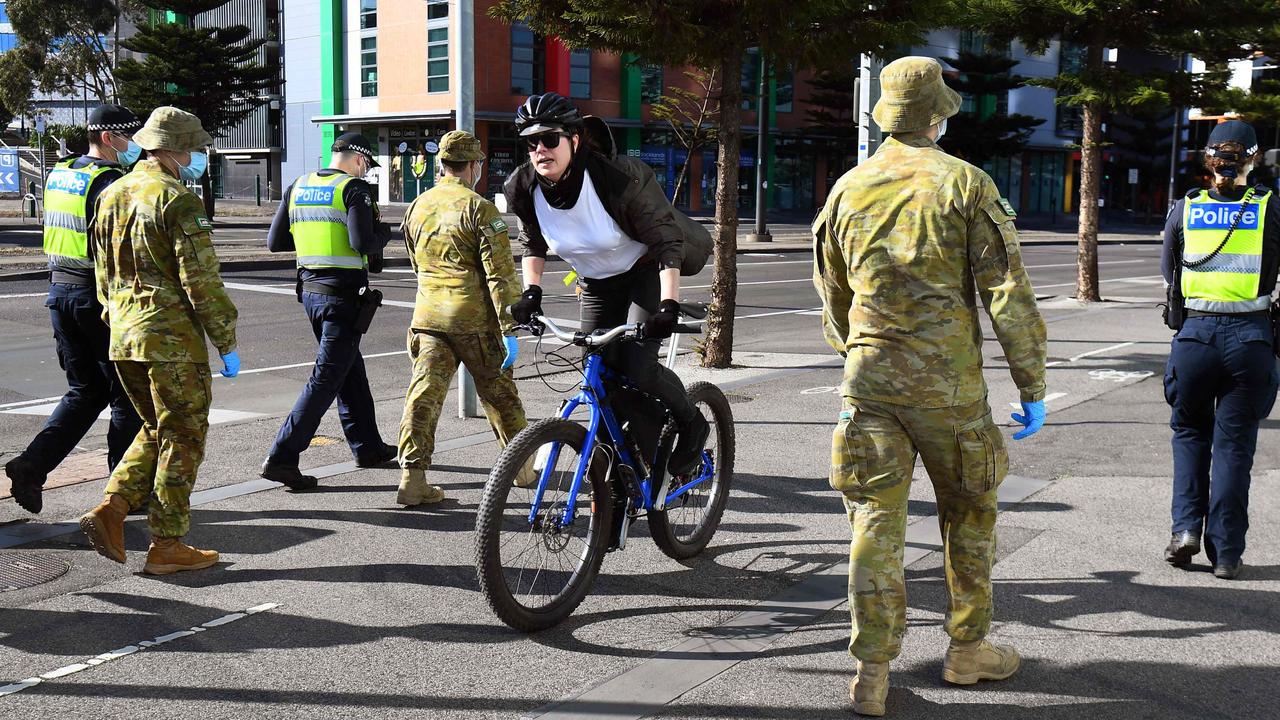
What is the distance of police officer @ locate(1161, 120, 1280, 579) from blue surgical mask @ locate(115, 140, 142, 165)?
4.76 meters

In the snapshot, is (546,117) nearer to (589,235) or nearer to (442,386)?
(589,235)

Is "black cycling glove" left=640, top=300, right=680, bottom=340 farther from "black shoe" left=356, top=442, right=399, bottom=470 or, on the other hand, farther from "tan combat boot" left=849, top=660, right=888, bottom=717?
"black shoe" left=356, top=442, right=399, bottom=470

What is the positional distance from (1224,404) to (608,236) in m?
2.65

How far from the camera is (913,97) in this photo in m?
3.66

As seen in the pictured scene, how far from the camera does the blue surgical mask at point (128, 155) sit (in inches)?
235

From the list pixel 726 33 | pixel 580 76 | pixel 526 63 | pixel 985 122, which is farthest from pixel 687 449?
pixel 985 122

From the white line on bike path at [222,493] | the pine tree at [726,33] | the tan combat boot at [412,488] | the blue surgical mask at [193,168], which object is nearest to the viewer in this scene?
the blue surgical mask at [193,168]

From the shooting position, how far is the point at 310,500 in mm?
6273

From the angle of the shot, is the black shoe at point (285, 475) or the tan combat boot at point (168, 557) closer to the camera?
the tan combat boot at point (168, 557)

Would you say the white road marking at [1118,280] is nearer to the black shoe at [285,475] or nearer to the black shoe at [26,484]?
the black shoe at [285,475]

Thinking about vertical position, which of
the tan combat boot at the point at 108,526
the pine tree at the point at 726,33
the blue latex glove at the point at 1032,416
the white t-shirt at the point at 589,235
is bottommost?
the tan combat boot at the point at 108,526

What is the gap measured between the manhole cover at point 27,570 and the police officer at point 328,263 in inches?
52.5

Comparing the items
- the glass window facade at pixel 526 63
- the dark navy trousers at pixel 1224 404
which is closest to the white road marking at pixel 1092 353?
the dark navy trousers at pixel 1224 404

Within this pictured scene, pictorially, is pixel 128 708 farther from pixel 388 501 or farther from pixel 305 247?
pixel 305 247
